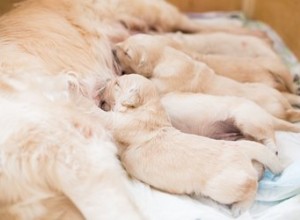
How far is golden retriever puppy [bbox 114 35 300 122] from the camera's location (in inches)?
62.6


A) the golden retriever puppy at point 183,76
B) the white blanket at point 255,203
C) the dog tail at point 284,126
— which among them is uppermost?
the golden retriever puppy at point 183,76

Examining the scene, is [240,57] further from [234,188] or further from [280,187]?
[234,188]

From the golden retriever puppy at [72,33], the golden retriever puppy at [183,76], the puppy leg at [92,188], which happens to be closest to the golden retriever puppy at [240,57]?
the golden retriever puppy at [183,76]

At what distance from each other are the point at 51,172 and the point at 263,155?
1.93 feet

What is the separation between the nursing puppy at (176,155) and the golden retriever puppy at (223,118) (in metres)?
0.09

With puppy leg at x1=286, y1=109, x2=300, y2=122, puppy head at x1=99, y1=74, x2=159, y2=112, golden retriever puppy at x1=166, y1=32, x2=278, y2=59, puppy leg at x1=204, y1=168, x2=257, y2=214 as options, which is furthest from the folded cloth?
golden retriever puppy at x1=166, y1=32, x2=278, y2=59

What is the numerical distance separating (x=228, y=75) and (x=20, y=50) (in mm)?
787

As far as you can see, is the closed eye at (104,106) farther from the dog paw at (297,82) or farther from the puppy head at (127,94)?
the dog paw at (297,82)

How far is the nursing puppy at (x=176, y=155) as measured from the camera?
1.20 meters

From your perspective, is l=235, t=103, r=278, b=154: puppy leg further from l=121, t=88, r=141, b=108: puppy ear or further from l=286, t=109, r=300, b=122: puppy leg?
l=121, t=88, r=141, b=108: puppy ear

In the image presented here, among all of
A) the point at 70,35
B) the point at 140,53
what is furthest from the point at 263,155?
the point at 70,35

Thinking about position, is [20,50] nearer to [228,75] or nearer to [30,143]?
[30,143]

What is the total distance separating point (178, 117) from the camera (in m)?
1.48

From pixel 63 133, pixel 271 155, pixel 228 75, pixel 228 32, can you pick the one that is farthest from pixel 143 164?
pixel 228 32
